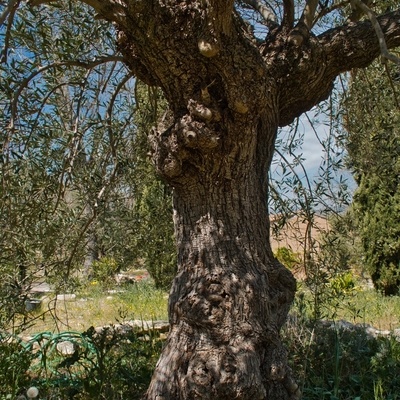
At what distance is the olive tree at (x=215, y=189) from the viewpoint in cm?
284

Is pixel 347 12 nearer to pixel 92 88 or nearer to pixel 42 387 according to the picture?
pixel 92 88

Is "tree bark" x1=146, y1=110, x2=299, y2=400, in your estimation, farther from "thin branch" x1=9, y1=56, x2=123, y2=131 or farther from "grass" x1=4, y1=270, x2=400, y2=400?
"thin branch" x1=9, y1=56, x2=123, y2=131

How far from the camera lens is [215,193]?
3.08 metres

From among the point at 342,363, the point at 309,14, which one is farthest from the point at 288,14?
the point at 342,363

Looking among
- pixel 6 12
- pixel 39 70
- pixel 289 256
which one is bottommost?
pixel 289 256

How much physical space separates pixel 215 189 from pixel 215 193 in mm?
22

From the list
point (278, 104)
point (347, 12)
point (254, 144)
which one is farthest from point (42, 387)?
point (347, 12)

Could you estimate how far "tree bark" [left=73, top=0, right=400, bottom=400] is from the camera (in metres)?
2.84

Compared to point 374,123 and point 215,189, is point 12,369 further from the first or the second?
point 374,123

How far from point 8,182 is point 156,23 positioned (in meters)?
1.34

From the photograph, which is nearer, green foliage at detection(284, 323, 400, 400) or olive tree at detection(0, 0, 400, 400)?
olive tree at detection(0, 0, 400, 400)

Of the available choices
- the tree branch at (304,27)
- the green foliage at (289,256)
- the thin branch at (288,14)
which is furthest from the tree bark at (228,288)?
the green foliage at (289,256)

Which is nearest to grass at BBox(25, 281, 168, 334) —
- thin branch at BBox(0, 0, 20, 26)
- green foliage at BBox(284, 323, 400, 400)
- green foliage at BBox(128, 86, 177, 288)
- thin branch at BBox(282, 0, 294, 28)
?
green foliage at BBox(128, 86, 177, 288)

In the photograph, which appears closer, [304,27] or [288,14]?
[304,27]
